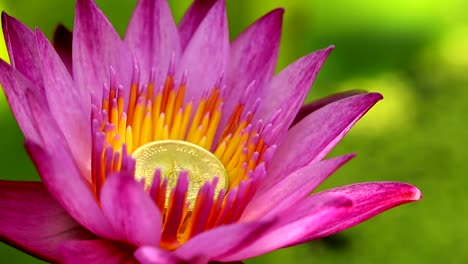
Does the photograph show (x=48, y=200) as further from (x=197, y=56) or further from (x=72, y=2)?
(x=72, y=2)

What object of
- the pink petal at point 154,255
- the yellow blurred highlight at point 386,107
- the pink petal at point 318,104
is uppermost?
the pink petal at point 318,104

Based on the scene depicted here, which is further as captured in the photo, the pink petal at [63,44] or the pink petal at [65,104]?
the pink petal at [63,44]

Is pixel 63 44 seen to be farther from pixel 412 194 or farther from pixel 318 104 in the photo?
pixel 412 194

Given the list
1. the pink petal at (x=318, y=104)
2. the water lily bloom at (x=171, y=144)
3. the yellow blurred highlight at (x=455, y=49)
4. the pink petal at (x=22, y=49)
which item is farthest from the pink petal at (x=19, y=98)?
the yellow blurred highlight at (x=455, y=49)

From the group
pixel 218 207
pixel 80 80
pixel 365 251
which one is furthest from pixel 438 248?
pixel 80 80

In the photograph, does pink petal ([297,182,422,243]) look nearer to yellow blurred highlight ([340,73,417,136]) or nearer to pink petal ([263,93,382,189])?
pink petal ([263,93,382,189])

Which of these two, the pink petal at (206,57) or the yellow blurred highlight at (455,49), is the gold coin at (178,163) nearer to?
the pink petal at (206,57)

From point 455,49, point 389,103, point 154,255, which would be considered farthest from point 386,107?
point 154,255
